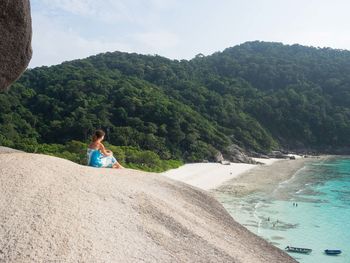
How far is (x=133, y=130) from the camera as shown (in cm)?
7012

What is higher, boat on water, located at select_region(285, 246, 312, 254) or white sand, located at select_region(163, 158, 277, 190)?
white sand, located at select_region(163, 158, 277, 190)

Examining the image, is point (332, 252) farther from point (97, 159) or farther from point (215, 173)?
point (215, 173)

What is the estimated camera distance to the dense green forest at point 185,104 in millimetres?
68938

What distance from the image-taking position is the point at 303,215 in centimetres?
3672

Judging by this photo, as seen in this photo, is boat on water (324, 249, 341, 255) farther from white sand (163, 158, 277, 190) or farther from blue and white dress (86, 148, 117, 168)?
blue and white dress (86, 148, 117, 168)

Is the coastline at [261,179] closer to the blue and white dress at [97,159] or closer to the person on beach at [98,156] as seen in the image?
the person on beach at [98,156]

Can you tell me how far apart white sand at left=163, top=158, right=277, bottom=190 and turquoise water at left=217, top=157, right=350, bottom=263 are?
6.71 metres

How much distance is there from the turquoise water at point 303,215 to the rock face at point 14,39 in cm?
2107

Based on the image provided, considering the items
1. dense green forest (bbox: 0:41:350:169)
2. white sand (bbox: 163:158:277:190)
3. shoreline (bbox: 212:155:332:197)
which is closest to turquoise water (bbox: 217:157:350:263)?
shoreline (bbox: 212:155:332:197)

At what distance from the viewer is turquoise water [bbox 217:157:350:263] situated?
1135 inches

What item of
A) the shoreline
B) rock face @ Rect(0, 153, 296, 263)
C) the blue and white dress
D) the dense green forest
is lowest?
the shoreline

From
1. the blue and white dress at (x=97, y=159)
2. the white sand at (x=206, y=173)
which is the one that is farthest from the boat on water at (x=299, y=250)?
the white sand at (x=206, y=173)

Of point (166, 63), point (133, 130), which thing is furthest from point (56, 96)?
point (166, 63)

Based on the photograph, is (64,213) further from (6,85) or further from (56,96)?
(56,96)
